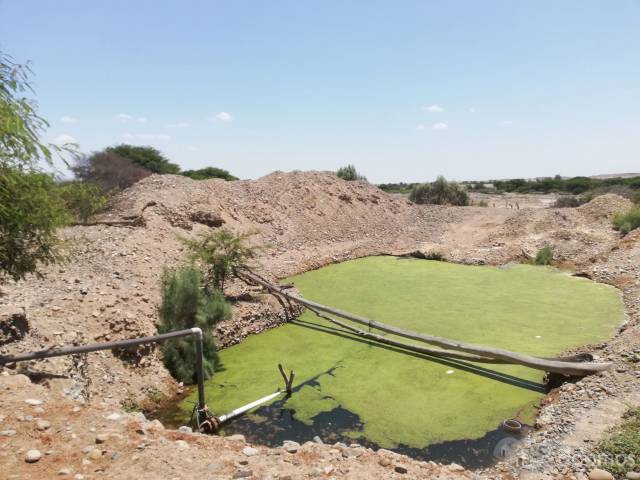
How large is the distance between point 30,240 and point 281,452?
3812 mm

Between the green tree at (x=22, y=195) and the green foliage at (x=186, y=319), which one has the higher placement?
the green tree at (x=22, y=195)

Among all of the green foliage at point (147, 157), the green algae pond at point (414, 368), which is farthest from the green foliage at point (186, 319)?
the green foliage at point (147, 157)

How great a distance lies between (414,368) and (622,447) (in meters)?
3.60

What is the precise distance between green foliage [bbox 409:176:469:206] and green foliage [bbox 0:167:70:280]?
85.7 feet

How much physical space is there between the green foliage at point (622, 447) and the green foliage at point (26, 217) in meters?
6.52

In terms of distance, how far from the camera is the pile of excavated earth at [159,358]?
400cm

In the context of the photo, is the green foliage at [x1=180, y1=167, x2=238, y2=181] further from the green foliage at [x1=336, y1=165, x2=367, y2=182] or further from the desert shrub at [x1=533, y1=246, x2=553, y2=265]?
the desert shrub at [x1=533, y1=246, x2=553, y2=265]

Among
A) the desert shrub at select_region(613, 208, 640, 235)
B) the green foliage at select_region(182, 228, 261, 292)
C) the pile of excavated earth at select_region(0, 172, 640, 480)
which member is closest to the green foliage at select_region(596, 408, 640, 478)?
the pile of excavated earth at select_region(0, 172, 640, 480)

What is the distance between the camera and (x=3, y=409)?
4.40m

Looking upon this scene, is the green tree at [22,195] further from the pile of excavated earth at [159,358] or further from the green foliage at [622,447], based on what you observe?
the green foliage at [622,447]

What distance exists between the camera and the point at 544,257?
15492mm

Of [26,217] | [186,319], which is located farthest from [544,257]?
[26,217]

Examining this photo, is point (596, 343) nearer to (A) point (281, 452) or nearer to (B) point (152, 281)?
(A) point (281, 452)

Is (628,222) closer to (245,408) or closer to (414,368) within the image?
(414,368)
